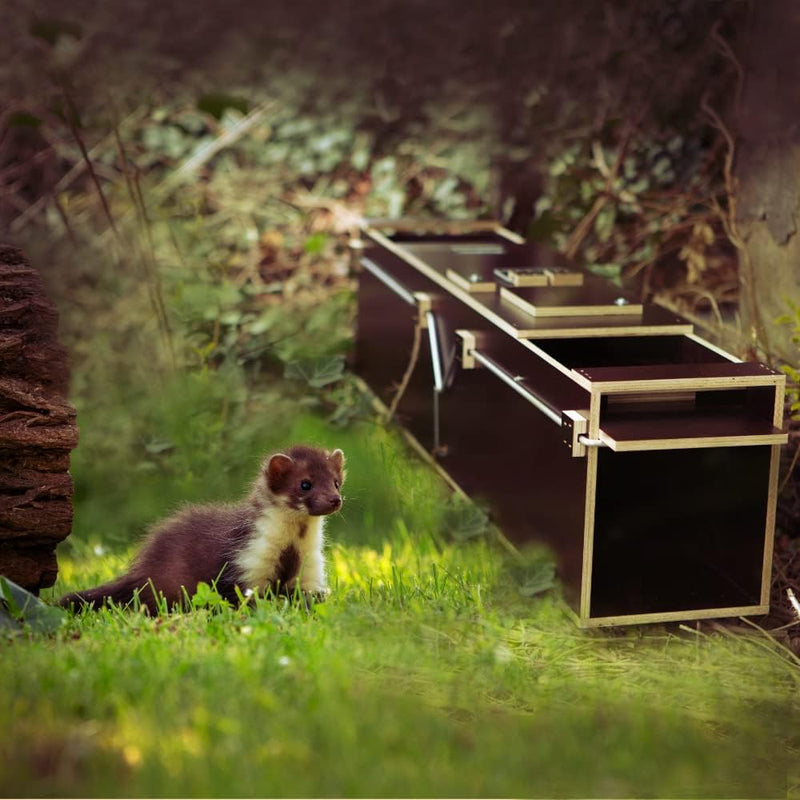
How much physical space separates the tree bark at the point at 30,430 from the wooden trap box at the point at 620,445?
77cm

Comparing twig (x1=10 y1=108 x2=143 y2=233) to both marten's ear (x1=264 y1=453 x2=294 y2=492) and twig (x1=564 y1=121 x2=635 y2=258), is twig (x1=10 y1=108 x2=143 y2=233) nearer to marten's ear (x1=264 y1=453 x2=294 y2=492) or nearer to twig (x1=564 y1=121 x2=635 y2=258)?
marten's ear (x1=264 y1=453 x2=294 y2=492)

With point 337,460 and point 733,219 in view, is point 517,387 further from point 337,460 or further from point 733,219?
point 733,219

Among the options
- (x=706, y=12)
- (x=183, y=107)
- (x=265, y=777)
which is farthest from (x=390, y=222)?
Result: (x=265, y=777)

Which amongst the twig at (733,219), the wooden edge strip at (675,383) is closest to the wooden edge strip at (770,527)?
the wooden edge strip at (675,383)

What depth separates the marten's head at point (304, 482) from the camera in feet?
6.35

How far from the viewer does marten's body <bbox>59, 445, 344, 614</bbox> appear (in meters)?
1.95

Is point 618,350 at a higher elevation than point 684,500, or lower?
higher

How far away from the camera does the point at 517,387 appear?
86.0 inches

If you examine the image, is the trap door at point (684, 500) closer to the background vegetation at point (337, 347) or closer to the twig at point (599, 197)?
the background vegetation at point (337, 347)

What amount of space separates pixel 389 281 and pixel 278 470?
39.6 inches

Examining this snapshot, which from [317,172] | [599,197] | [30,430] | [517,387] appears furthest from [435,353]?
[317,172]

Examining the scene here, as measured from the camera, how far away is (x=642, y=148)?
337 centimetres

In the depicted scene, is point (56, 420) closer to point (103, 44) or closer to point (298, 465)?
point (298, 465)

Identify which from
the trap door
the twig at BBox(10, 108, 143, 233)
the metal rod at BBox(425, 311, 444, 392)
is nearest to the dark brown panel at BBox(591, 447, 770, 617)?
the trap door
